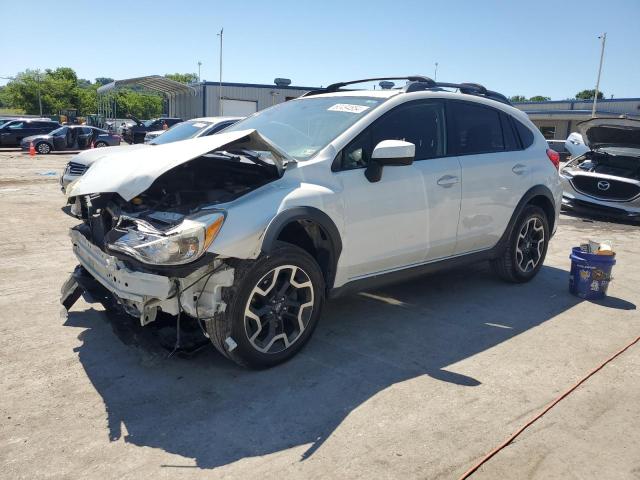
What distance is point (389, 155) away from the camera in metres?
3.88

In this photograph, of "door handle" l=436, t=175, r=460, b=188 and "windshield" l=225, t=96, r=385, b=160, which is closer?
"windshield" l=225, t=96, r=385, b=160

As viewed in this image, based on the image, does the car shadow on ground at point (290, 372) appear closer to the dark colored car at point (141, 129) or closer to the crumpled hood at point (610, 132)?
the crumpled hood at point (610, 132)

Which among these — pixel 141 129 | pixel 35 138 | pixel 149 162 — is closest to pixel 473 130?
pixel 149 162

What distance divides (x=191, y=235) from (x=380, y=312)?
223 cm

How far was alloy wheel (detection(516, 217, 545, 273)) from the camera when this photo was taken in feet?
18.6

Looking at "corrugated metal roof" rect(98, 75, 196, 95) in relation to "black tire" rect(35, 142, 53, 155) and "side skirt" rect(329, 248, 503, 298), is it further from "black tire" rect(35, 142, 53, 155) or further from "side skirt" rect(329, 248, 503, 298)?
"side skirt" rect(329, 248, 503, 298)

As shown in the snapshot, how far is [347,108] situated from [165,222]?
1.83m

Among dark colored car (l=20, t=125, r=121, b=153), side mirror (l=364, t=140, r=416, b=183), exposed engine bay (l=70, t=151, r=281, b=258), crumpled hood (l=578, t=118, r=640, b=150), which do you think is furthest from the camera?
dark colored car (l=20, t=125, r=121, b=153)

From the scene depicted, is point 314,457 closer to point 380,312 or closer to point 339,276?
point 339,276

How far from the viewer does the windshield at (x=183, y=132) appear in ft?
33.3

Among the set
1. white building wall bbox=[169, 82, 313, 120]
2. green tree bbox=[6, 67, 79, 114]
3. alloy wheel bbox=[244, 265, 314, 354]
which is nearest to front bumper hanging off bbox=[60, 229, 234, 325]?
alloy wheel bbox=[244, 265, 314, 354]

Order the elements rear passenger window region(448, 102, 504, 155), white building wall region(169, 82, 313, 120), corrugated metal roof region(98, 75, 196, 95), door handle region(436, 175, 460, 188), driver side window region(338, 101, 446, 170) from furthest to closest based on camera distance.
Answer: white building wall region(169, 82, 313, 120) < corrugated metal roof region(98, 75, 196, 95) < rear passenger window region(448, 102, 504, 155) < door handle region(436, 175, 460, 188) < driver side window region(338, 101, 446, 170)

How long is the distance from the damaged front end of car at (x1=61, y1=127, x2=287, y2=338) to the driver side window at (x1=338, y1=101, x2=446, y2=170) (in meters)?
0.60

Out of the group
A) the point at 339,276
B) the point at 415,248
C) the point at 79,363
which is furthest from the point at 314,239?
the point at 79,363
